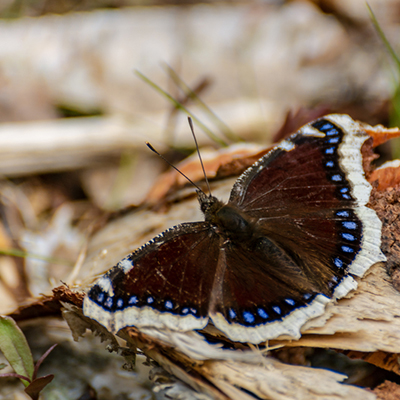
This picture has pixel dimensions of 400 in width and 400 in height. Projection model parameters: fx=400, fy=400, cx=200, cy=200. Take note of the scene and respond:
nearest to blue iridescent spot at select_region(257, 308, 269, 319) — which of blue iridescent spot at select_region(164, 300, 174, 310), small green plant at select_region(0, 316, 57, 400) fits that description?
blue iridescent spot at select_region(164, 300, 174, 310)

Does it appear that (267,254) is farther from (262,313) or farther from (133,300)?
(133,300)

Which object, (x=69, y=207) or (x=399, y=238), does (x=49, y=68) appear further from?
(x=399, y=238)

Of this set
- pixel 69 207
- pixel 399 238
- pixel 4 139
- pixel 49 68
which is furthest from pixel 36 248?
pixel 399 238

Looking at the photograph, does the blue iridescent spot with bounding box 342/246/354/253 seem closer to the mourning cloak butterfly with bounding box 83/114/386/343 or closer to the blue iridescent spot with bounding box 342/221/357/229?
the mourning cloak butterfly with bounding box 83/114/386/343

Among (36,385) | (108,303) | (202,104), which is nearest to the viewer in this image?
(108,303)

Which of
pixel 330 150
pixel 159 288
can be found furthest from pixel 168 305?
pixel 330 150
